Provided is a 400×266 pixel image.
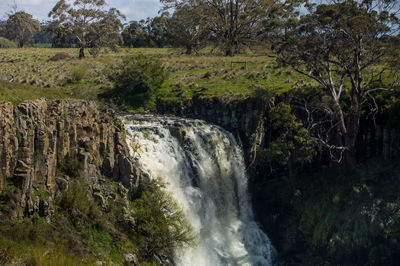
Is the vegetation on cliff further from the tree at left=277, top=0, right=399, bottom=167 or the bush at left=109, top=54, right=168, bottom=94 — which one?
the bush at left=109, top=54, right=168, bottom=94

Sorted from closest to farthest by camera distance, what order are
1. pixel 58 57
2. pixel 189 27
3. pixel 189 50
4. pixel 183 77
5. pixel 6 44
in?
pixel 183 77
pixel 58 57
pixel 189 27
pixel 189 50
pixel 6 44

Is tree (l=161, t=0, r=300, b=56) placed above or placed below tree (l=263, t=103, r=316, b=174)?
above

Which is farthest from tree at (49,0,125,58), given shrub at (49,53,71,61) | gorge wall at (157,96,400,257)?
gorge wall at (157,96,400,257)

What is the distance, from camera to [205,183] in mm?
23656

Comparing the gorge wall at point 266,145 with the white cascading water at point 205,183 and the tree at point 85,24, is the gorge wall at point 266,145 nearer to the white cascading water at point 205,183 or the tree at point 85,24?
the white cascading water at point 205,183

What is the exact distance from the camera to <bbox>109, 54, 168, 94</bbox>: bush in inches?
1277

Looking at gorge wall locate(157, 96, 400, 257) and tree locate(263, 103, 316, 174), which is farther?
tree locate(263, 103, 316, 174)

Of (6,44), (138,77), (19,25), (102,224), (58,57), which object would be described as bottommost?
(102,224)

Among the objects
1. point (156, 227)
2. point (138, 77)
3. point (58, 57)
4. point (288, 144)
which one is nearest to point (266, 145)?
point (288, 144)

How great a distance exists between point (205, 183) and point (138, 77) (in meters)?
13.3

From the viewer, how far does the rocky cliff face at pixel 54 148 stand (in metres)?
13.3

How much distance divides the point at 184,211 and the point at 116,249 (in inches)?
257

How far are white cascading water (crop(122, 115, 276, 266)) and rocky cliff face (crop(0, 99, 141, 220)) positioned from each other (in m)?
2.11

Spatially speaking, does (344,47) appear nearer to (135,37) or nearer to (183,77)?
(183,77)
